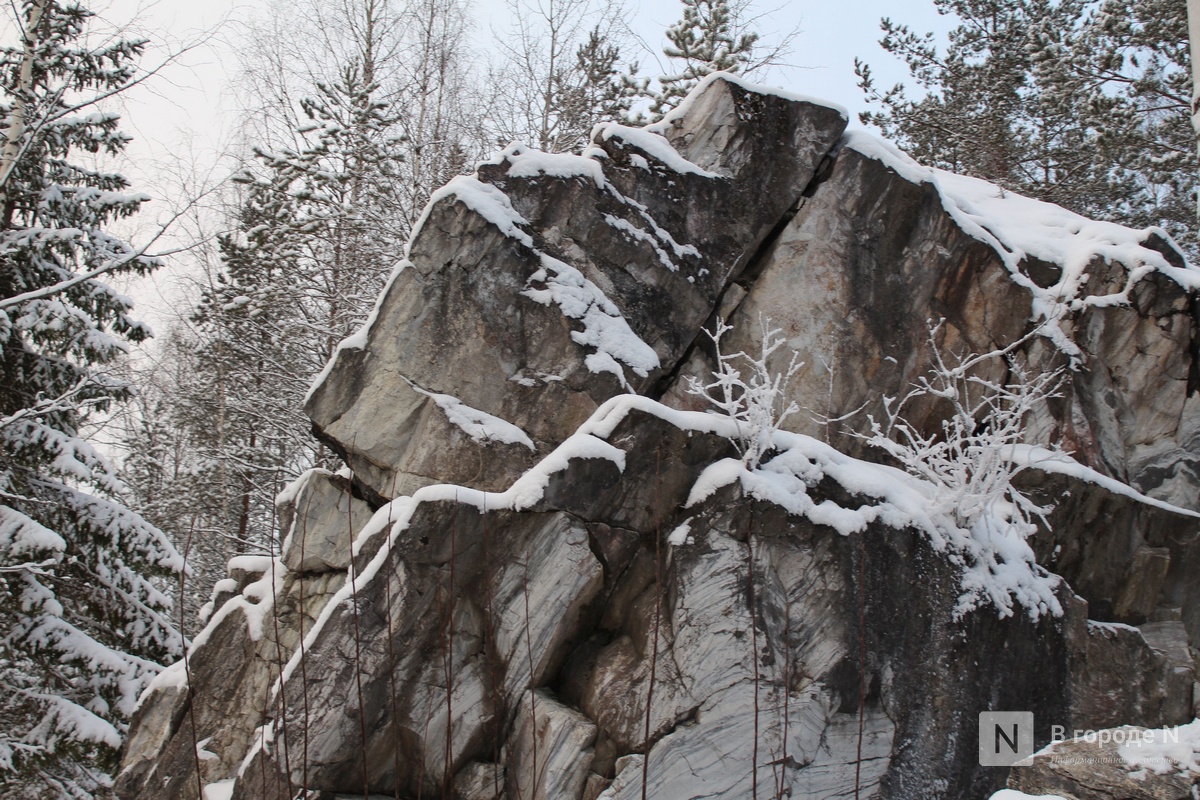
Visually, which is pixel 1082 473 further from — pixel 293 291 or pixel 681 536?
pixel 293 291

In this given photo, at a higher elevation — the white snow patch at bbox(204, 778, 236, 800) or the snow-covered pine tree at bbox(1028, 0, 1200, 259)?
the snow-covered pine tree at bbox(1028, 0, 1200, 259)

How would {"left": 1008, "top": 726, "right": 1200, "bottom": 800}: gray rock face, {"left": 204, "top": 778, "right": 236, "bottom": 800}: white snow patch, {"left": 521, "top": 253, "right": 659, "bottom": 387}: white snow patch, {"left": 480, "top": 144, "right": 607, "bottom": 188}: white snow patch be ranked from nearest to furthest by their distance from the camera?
{"left": 1008, "top": 726, "right": 1200, "bottom": 800}: gray rock face
{"left": 204, "top": 778, "right": 236, "bottom": 800}: white snow patch
{"left": 521, "top": 253, "right": 659, "bottom": 387}: white snow patch
{"left": 480, "top": 144, "right": 607, "bottom": 188}: white snow patch

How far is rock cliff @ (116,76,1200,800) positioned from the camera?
4695 millimetres

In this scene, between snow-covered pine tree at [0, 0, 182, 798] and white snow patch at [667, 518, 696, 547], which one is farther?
snow-covered pine tree at [0, 0, 182, 798]

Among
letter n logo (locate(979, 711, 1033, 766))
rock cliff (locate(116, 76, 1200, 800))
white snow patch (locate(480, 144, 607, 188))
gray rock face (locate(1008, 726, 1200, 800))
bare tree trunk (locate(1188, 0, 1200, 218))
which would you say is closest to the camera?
gray rock face (locate(1008, 726, 1200, 800))

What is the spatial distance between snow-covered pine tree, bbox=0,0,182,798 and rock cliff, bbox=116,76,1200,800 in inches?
56.9

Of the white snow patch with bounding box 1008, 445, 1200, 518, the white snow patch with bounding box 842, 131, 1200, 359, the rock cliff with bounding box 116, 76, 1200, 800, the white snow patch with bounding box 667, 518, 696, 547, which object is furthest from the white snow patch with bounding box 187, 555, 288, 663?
the white snow patch with bounding box 842, 131, 1200, 359

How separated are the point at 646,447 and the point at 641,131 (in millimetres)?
4523

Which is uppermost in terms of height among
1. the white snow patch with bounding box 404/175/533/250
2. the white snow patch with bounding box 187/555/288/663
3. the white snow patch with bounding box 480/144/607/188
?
the white snow patch with bounding box 480/144/607/188

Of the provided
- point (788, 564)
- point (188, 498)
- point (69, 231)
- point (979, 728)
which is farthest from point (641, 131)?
point (188, 498)

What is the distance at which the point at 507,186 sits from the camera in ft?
25.6

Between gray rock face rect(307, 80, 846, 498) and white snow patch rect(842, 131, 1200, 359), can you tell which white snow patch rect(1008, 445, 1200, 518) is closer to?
white snow patch rect(842, 131, 1200, 359)

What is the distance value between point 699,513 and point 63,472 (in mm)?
6314

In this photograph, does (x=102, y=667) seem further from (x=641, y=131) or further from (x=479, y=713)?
(x=641, y=131)
